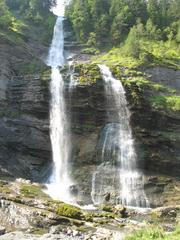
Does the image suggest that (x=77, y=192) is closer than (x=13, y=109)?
Yes

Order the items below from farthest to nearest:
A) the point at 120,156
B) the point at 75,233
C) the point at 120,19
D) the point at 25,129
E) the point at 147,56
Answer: the point at 120,19, the point at 147,56, the point at 25,129, the point at 120,156, the point at 75,233

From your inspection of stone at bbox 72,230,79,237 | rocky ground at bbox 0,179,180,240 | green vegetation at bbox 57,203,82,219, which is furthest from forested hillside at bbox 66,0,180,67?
stone at bbox 72,230,79,237

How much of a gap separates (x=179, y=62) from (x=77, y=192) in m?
28.7

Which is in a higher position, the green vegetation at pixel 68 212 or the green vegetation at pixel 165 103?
the green vegetation at pixel 165 103

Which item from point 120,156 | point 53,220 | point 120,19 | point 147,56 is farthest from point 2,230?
point 120,19

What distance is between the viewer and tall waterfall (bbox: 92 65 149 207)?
1387 inches

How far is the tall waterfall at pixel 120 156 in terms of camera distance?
35.2 m

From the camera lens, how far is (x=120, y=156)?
38.2 metres

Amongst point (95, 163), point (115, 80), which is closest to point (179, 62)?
point (115, 80)

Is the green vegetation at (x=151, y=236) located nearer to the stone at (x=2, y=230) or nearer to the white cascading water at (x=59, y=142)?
the stone at (x=2, y=230)

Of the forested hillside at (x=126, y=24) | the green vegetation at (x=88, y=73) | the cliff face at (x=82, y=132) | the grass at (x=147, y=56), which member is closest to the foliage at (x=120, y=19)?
the forested hillside at (x=126, y=24)

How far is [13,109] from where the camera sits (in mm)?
40250

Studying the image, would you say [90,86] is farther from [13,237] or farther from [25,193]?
[13,237]

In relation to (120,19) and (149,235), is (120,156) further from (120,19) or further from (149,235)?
(120,19)
